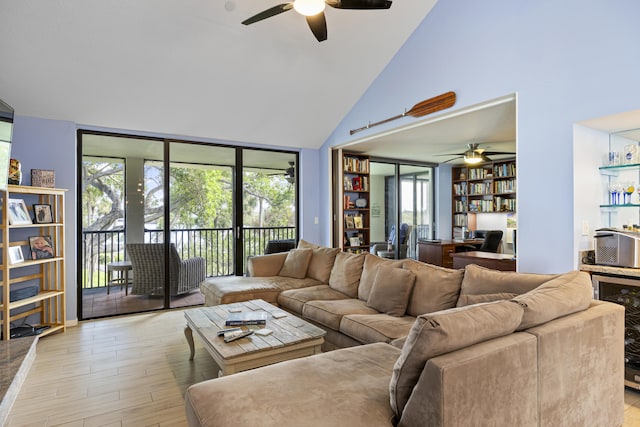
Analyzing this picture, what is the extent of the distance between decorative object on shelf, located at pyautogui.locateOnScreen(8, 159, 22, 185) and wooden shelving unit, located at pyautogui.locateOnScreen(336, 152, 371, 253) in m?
4.00

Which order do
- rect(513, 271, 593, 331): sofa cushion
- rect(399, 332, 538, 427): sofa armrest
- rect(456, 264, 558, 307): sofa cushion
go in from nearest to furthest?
rect(399, 332, 538, 427): sofa armrest, rect(513, 271, 593, 331): sofa cushion, rect(456, 264, 558, 307): sofa cushion

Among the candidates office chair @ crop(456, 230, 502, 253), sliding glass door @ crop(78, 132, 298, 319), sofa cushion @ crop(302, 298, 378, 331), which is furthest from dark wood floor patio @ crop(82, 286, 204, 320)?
office chair @ crop(456, 230, 502, 253)

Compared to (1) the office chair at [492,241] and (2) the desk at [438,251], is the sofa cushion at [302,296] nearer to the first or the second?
(2) the desk at [438,251]

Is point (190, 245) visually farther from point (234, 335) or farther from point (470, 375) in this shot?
point (470, 375)

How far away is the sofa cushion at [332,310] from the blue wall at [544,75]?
1.47 meters

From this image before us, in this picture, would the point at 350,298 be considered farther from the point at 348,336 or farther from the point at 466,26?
the point at 466,26

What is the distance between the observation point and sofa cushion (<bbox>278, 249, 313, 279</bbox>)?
14.6 feet

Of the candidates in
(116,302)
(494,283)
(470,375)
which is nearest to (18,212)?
(116,302)

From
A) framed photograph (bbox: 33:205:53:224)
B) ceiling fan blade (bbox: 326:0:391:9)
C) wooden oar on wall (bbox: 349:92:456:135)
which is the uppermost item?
ceiling fan blade (bbox: 326:0:391:9)

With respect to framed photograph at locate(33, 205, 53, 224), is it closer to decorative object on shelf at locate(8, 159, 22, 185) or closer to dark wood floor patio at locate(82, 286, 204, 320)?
decorative object on shelf at locate(8, 159, 22, 185)

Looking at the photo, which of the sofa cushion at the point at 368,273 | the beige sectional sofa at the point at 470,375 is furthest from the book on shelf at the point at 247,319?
the sofa cushion at the point at 368,273

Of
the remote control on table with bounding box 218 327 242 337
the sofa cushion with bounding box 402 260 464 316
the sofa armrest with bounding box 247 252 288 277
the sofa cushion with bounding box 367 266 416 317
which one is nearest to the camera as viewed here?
the remote control on table with bounding box 218 327 242 337

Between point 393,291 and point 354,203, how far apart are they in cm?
333

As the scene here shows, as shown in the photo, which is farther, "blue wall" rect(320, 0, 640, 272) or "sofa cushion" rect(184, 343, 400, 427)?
"blue wall" rect(320, 0, 640, 272)
